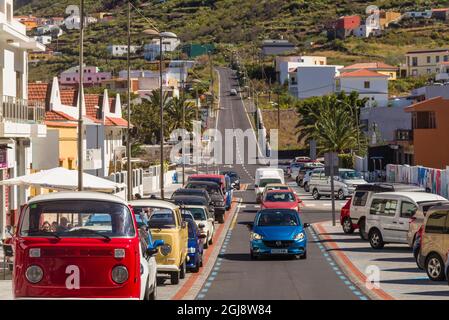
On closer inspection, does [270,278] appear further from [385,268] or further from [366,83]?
[366,83]

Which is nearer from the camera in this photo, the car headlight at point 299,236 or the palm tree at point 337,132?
the car headlight at point 299,236

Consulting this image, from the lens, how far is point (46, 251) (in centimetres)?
1584

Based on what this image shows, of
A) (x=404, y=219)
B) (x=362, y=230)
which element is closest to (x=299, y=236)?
(x=404, y=219)

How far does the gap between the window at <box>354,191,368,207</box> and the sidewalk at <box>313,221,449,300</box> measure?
4.22 ft

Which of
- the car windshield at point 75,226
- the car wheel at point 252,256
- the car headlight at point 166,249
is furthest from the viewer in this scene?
the car wheel at point 252,256

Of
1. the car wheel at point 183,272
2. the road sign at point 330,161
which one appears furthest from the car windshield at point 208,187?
the car wheel at point 183,272

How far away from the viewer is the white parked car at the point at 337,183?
66.3 m

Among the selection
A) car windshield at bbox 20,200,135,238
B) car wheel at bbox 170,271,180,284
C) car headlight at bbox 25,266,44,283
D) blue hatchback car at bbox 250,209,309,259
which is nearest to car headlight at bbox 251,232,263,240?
blue hatchback car at bbox 250,209,309,259

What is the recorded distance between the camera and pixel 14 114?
38.8 m

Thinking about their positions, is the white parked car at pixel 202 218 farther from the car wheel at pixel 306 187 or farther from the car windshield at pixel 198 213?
the car wheel at pixel 306 187

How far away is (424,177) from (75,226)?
49437mm

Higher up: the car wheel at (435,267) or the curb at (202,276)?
the car wheel at (435,267)

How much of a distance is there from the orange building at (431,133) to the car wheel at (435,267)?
5139cm

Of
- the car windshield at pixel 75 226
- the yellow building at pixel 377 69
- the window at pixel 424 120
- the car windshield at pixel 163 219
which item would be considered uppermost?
the yellow building at pixel 377 69
